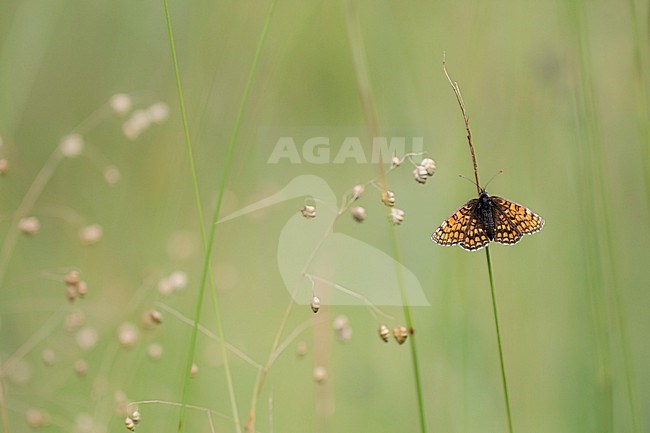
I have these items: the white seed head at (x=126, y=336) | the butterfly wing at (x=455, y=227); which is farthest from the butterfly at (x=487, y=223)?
the white seed head at (x=126, y=336)

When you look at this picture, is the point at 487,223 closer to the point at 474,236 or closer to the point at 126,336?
the point at 474,236

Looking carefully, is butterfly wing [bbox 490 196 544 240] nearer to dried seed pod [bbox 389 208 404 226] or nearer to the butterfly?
the butterfly

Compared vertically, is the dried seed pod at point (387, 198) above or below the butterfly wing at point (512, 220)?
above

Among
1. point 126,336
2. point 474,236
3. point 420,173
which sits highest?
point 420,173

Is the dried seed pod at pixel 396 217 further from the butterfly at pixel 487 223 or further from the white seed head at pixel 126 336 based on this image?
the white seed head at pixel 126 336

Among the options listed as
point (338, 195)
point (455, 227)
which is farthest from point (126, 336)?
point (338, 195)

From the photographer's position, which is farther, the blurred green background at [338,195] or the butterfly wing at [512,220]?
the blurred green background at [338,195]

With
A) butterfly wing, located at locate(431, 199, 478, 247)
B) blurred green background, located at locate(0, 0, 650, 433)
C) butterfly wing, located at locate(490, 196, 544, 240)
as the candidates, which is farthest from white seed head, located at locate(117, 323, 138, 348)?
butterfly wing, located at locate(490, 196, 544, 240)
